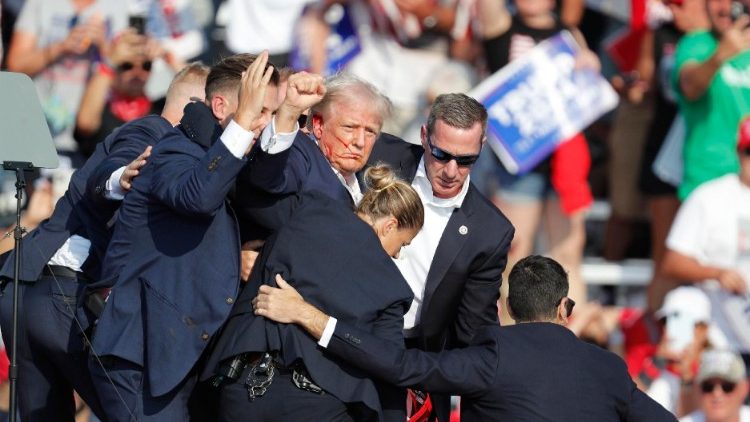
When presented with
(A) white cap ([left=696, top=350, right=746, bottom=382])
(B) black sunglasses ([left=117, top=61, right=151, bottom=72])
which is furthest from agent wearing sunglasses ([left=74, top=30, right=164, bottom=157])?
(A) white cap ([left=696, top=350, right=746, bottom=382])

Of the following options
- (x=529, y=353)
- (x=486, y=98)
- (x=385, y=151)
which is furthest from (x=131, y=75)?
(x=529, y=353)

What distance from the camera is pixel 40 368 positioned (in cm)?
606

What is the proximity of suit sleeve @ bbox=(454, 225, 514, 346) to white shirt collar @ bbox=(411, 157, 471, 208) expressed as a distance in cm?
23

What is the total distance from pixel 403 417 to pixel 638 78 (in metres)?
4.34

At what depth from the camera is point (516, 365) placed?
5.30m

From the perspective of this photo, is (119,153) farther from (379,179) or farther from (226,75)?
(379,179)

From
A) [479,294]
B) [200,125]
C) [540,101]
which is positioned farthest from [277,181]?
[540,101]

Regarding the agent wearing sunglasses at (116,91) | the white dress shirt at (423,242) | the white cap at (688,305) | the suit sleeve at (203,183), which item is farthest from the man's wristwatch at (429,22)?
the suit sleeve at (203,183)

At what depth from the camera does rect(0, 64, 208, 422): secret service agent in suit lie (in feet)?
19.2

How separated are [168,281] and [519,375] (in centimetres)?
121

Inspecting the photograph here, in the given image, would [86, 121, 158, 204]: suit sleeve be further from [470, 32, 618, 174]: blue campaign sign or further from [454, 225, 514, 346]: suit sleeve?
[470, 32, 618, 174]: blue campaign sign

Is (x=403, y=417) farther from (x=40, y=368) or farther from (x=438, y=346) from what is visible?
(x=40, y=368)

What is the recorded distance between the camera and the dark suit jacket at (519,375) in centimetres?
528

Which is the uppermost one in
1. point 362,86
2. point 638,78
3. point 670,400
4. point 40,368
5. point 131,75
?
point 362,86
